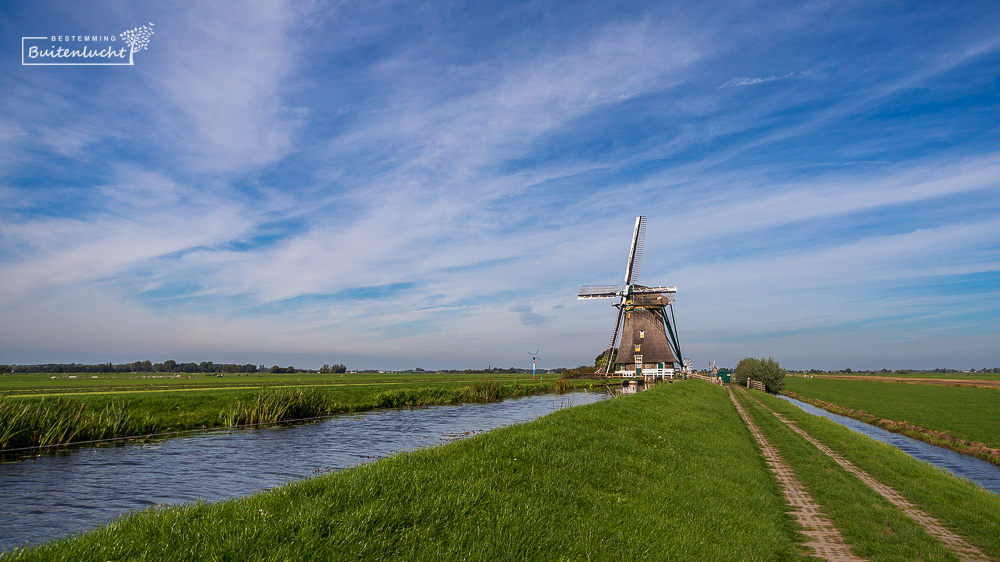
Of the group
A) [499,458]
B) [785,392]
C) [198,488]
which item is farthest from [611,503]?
[785,392]

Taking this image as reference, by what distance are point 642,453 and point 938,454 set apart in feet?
77.0

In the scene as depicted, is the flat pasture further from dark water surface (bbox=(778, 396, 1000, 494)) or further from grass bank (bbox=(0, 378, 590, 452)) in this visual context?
dark water surface (bbox=(778, 396, 1000, 494))

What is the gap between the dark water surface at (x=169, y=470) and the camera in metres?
10.7

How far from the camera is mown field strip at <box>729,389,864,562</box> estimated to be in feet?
28.5

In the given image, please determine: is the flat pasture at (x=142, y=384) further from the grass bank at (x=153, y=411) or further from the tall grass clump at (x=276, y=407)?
the grass bank at (x=153, y=411)

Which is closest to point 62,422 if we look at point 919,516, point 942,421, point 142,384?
point 919,516

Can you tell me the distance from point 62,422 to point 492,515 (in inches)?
876

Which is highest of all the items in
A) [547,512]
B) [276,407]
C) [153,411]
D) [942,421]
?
[547,512]

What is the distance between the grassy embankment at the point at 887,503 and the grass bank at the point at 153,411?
27025 millimetres

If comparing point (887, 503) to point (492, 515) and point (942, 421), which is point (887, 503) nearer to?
point (492, 515)

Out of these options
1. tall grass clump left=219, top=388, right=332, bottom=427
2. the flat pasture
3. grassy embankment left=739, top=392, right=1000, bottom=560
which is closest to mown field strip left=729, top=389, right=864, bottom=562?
grassy embankment left=739, top=392, right=1000, bottom=560

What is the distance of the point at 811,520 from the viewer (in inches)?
414

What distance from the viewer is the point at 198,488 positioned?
13008mm

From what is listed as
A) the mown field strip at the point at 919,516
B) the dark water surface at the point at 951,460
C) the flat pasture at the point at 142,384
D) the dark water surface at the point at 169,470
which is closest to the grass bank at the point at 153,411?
the dark water surface at the point at 169,470
